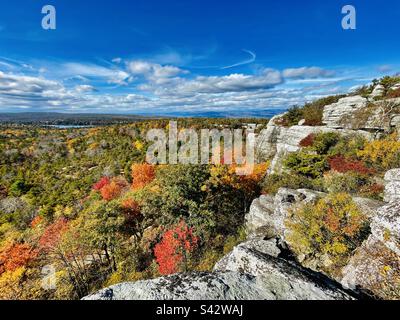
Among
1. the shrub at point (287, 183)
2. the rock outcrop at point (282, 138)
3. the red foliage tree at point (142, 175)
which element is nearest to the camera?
the shrub at point (287, 183)

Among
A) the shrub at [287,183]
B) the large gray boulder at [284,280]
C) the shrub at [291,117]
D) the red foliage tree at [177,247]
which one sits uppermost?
the shrub at [291,117]

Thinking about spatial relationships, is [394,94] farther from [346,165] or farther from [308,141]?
[346,165]

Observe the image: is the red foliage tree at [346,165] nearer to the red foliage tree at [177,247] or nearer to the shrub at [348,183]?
the shrub at [348,183]

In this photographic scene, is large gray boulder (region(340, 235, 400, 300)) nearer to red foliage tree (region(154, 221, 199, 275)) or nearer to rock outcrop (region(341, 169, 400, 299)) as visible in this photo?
rock outcrop (region(341, 169, 400, 299))

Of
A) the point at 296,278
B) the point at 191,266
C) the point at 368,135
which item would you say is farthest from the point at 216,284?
the point at 368,135

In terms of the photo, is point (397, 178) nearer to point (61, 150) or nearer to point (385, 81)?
point (385, 81)

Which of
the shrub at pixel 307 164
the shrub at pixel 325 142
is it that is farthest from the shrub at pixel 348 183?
the shrub at pixel 325 142

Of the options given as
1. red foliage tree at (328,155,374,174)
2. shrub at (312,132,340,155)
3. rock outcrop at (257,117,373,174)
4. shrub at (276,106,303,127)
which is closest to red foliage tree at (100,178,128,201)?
rock outcrop at (257,117,373,174)

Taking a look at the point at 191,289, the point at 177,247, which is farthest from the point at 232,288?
the point at 177,247
